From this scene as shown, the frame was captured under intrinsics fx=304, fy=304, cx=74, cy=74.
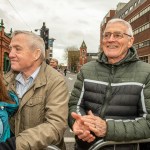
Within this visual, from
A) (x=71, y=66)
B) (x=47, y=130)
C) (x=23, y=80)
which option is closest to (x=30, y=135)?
(x=47, y=130)

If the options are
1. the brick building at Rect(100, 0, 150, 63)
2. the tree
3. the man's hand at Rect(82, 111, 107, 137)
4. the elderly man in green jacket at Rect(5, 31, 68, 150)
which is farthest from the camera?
the tree

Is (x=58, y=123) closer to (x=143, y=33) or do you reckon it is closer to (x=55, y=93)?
(x=55, y=93)

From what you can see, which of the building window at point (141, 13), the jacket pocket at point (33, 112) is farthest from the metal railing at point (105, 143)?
the building window at point (141, 13)

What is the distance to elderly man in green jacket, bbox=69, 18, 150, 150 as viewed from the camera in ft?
8.83

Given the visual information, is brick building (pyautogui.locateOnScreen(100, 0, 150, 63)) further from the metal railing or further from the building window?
the metal railing

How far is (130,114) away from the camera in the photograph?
2.89 metres

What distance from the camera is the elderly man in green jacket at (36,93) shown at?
99.0 inches

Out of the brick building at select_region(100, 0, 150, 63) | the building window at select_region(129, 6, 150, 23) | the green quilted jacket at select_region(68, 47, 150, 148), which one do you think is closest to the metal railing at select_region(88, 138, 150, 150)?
the green quilted jacket at select_region(68, 47, 150, 148)

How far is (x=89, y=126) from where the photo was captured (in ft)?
8.60

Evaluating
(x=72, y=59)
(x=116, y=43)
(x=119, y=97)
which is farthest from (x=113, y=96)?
(x=72, y=59)

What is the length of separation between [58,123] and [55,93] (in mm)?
274

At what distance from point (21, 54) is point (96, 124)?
3.03 feet

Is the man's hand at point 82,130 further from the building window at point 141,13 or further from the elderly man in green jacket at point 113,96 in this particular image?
the building window at point 141,13

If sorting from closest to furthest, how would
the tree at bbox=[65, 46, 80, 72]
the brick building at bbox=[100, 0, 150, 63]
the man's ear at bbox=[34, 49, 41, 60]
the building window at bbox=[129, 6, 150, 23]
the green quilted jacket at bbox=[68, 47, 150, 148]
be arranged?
the green quilted jacket at bbox=[68, 47, 150, 148] → the man's ear at bbox=[34, 49, 41, 60] → the brick building at bbox=[100, 0, 150, 63] → the building window at bbox=[129, 6, 150, 23] → the tree at bbox=[65, 46, 80, 72]
